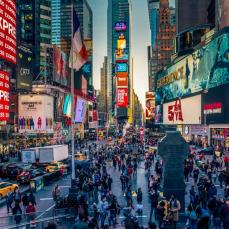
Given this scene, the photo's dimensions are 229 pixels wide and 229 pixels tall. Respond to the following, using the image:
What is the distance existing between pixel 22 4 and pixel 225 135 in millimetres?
91728

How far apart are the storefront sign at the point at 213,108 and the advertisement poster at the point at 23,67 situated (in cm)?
3678

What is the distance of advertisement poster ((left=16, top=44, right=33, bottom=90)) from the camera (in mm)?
85250

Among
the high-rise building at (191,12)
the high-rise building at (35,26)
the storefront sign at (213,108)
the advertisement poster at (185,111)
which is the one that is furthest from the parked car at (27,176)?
the high-rise building at (191,12)

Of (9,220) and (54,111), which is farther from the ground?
(54,111)

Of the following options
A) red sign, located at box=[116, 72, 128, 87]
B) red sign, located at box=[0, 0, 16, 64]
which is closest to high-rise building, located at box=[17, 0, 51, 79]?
red sign, located at box=[116, 72, 128, 87]

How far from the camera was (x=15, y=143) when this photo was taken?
93812mm

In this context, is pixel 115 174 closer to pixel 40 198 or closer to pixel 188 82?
pixel 40 198

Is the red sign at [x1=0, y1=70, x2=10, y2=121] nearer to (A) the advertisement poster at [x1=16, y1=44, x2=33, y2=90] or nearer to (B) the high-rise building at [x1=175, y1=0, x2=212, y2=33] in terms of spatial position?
(A) the advertisement poster at [x1=16, y1=44, x2=33, y2=90]

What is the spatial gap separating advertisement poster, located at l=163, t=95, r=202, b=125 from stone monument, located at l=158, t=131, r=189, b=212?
70.1 metres

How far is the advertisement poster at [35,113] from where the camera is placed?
98562 mm

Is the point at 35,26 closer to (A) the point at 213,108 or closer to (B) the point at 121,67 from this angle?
(B) the point at 121,67

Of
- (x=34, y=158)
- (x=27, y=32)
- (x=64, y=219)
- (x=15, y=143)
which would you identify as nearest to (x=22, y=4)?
(x=27, y=32)

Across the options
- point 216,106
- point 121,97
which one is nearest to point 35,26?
point 121,97

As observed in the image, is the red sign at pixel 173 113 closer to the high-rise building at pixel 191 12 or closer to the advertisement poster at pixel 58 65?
the advertisement poster at pixel 58 65
